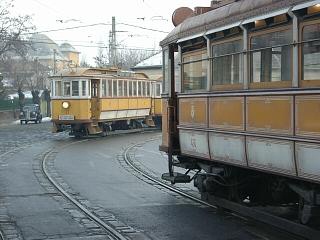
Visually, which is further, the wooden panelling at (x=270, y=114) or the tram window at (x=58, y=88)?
the tram window at (x=58, y=88)

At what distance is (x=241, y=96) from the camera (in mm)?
7777

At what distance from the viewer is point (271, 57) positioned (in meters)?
7.22

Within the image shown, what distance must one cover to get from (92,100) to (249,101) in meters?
21.7

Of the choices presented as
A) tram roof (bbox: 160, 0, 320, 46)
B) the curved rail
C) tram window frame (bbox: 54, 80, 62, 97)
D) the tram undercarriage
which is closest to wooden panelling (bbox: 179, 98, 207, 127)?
the tram undercarriage

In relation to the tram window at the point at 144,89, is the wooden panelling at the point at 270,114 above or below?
below

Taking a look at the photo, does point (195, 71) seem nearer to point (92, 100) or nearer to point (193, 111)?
point (193, 111)

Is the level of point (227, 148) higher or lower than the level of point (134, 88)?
lower

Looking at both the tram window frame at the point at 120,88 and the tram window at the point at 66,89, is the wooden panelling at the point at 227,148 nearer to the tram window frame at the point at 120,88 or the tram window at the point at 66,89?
the tram window at the point at 66,89

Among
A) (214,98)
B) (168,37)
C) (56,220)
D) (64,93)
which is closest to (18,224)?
(56,220)

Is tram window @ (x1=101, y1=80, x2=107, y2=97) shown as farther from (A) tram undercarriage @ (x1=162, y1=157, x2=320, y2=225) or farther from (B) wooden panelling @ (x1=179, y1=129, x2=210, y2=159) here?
(B) wooden panelling @ (x1=179, y1=129, x2=210, y2=159)

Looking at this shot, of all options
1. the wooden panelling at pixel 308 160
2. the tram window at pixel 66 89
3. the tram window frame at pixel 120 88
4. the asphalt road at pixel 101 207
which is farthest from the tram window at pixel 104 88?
the wooden panelling at pixel 308 160

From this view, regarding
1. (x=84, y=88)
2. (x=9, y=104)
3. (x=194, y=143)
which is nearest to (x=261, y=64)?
(x=194, y=143)

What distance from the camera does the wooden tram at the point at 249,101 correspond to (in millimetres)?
6473

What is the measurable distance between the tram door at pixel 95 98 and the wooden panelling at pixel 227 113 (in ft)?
67.1
